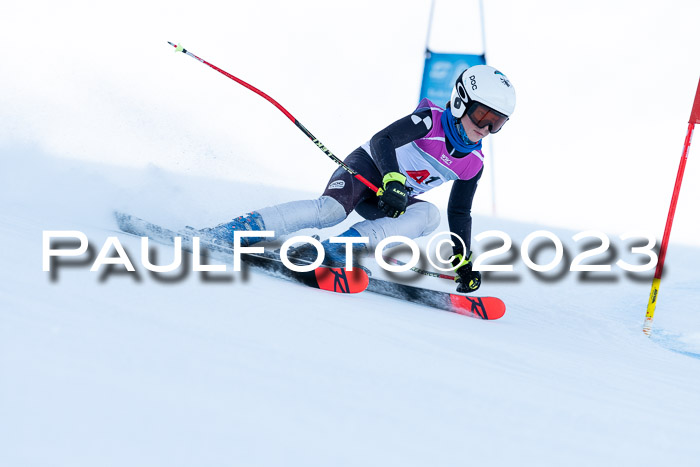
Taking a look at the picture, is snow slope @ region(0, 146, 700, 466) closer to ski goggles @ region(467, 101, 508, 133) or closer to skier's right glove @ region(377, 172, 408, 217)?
skier's right glove @ region(377, 172, 408, 217)

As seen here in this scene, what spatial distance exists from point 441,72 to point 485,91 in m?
5.49

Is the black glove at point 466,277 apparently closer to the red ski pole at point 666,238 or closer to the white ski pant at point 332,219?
the white ski pant at point 332,219

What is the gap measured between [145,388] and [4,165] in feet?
16.1

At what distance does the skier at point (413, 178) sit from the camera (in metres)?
3.12

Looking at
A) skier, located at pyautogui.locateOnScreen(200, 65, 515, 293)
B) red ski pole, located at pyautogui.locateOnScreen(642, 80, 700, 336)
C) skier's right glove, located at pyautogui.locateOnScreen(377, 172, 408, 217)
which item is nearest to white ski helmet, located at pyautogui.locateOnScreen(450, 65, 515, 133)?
skier, located at pyautogui.locateOnScreen(200, 65, 515, 293)

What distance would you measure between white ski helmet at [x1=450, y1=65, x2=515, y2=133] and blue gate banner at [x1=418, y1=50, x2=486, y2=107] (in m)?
5.15

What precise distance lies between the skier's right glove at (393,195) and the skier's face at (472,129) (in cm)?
54

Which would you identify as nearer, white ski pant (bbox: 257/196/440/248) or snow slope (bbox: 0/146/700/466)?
snow slope (bbox: 0/146/700/466)

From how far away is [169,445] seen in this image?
686 millimetres

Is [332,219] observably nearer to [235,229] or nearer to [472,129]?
[235,229]

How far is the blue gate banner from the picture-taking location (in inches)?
326

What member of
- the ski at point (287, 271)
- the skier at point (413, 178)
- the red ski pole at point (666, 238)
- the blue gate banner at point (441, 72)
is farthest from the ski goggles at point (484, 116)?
the blue gate banner at point (441, 72)

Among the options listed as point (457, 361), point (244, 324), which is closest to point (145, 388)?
point (244, 324)

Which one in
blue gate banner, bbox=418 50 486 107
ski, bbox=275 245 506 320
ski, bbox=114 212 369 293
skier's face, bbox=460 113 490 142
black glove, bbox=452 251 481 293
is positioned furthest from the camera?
blue gate banner, bbox=418 50 486 107
